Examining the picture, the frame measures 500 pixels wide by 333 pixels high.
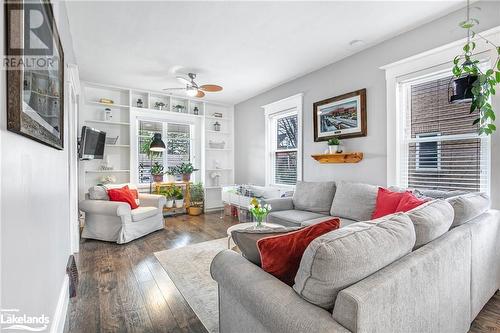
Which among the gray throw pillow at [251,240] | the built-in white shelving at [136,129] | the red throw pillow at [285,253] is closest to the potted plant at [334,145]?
the gray throw pillow at [251,240]

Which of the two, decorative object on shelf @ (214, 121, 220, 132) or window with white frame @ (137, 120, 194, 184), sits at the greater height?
decorative object on shelf @ (214, 121, 220, 132)

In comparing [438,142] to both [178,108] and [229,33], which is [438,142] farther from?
[178,108]

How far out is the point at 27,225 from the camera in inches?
43.9

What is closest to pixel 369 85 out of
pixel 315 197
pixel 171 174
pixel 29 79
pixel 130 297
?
pixel 315 197

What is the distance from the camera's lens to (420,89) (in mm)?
2945

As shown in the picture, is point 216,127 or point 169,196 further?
point 216,127

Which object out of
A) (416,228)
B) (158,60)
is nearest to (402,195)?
(416,228)

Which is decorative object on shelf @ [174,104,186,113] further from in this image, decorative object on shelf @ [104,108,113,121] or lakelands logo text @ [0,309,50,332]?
lakelands logo text @ [0,309,50,332]

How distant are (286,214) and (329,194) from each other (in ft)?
2.21

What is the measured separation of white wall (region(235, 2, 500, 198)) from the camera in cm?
261

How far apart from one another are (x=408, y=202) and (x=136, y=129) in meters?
4.98

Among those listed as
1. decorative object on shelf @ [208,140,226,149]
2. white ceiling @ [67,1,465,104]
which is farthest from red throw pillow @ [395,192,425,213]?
decorative object on shelf @ [208,140,226,149]

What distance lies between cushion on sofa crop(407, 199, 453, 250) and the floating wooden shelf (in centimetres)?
188

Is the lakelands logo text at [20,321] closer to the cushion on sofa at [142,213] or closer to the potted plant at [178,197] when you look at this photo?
the cushion on sofa at [142,213]
